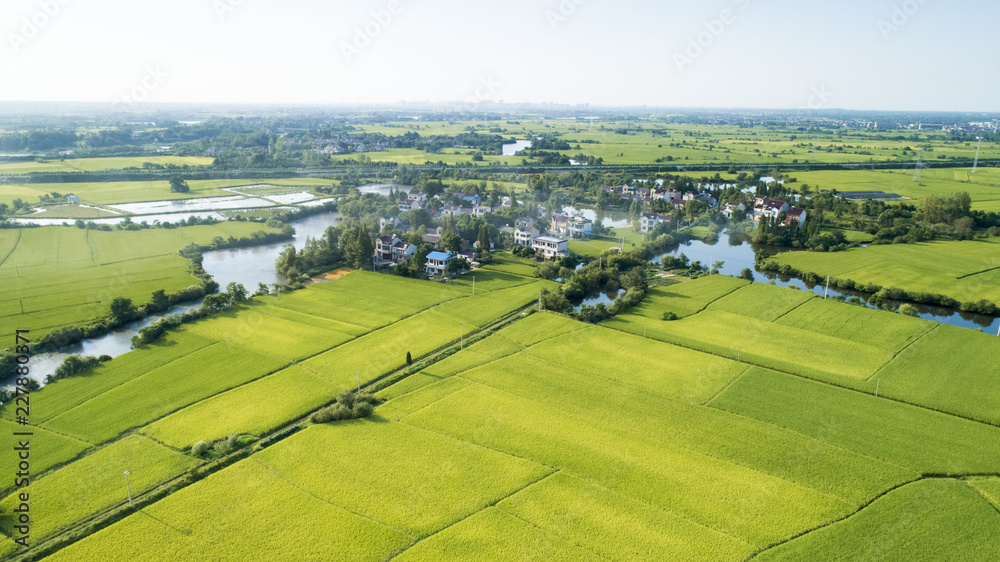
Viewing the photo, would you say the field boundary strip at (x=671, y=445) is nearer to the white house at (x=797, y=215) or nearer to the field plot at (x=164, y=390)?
the field plot at (x=164, y=390)

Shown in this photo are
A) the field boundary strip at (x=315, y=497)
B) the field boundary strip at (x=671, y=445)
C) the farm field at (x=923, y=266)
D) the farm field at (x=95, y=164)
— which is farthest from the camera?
the farm field at (x=95, y=164)

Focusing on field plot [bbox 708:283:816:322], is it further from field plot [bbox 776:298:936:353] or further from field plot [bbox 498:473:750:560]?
field plot [bbox 498:473:750:560]

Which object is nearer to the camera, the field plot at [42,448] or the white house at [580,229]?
the field plot at [42,448]

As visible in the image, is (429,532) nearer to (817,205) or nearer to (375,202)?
(375,202)

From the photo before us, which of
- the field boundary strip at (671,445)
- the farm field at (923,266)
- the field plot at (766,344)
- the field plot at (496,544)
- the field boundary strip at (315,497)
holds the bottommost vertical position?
the field plot at (496,544)

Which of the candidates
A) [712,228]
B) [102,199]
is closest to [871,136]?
[712,228]

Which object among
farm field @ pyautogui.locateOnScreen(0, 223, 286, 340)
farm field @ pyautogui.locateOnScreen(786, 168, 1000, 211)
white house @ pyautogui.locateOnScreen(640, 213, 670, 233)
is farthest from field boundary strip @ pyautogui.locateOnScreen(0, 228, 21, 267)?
farm field @ pyautogui.locateOnScreen(786, 168, 1000, 211)

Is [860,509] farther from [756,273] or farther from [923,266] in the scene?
[923,266]

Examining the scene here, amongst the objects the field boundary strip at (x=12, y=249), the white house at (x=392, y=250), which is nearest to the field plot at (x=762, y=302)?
the white house at (x=392, y=250)
